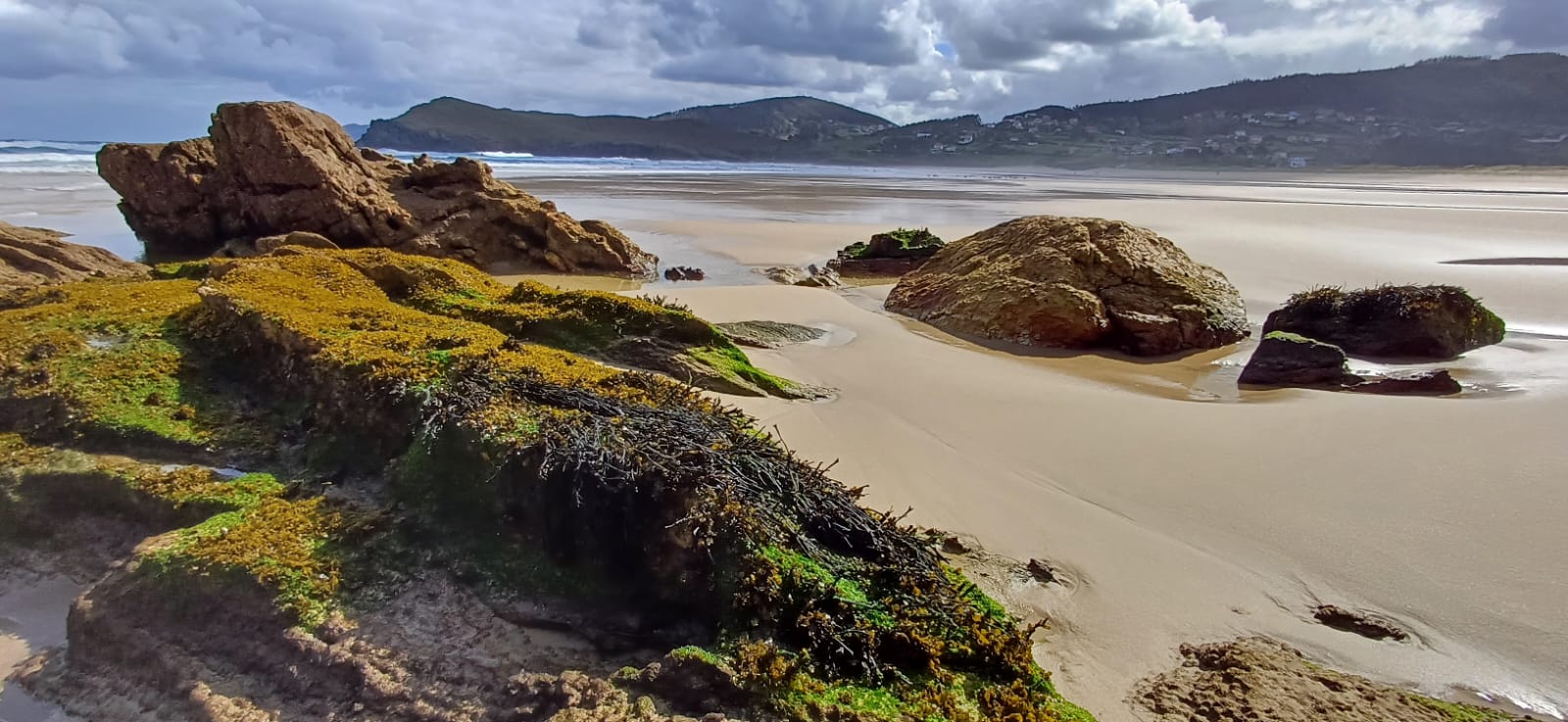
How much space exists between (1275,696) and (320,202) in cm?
1285

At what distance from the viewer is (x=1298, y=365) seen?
22.8ft

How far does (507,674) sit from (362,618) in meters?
0.59

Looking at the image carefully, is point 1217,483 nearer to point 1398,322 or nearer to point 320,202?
point 1398,322

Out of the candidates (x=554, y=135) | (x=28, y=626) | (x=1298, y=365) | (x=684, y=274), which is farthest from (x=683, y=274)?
(x=554, y=135)

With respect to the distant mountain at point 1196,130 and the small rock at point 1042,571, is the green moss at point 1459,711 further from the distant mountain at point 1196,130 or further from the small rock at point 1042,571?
the distant mountain at point 1196,130

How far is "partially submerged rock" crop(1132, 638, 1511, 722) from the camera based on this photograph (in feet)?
9.14

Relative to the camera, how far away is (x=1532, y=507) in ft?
14.5

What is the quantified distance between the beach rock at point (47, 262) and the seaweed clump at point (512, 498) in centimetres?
581

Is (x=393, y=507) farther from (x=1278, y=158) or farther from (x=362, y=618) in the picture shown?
(x=1278, y=158)

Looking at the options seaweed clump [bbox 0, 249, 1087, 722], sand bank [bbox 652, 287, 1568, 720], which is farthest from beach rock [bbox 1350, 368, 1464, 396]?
seaweed clump [bbox 0, 249, 1087, 722]

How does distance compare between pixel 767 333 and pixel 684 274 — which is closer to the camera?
pixel 767 333

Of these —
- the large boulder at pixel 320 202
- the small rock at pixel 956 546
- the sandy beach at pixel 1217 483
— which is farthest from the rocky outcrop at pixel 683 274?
the small rock at pixel 956 546

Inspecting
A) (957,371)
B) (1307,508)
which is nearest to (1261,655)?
(1307,508)

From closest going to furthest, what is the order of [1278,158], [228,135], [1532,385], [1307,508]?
[1307,508]
[1532,385]
[228,135]
[1278,158]
